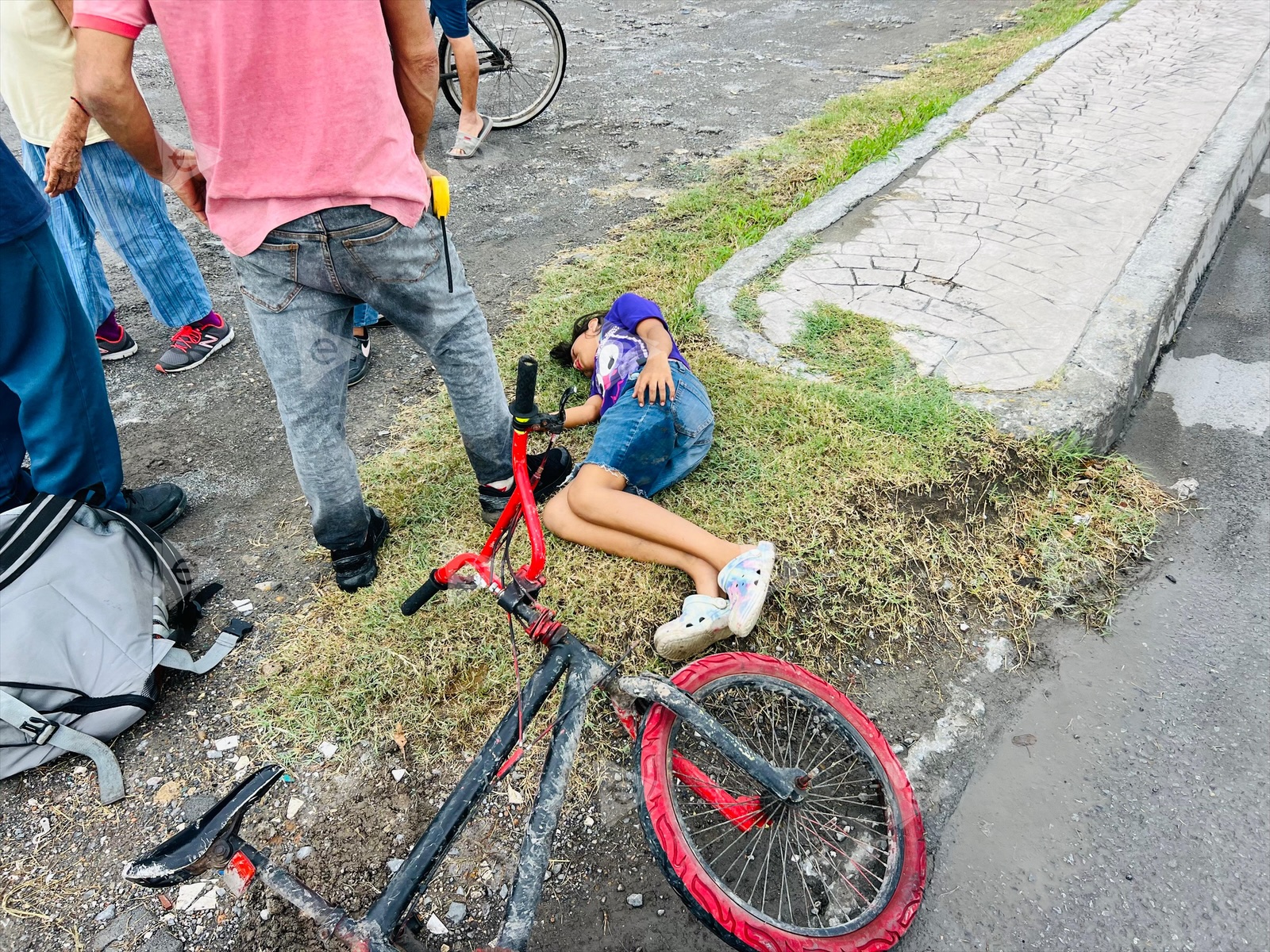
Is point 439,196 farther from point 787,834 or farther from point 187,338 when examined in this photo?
point 187,338

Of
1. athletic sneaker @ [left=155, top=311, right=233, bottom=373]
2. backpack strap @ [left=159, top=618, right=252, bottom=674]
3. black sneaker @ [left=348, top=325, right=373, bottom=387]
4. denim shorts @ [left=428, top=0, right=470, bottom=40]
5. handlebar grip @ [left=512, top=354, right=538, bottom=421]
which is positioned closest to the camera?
handlebar grip @ [left=512, top=354, right=538, bottom=421]

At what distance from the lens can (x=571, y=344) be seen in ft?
11.1

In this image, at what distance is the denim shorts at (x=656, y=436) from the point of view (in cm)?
259

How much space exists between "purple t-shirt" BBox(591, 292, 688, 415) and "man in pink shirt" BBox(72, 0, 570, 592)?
0.59 m

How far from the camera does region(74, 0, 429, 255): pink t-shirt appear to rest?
1.63m

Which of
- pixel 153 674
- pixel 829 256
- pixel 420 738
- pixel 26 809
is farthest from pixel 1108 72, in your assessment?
pixel 26 809

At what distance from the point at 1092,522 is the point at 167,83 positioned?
340 inches

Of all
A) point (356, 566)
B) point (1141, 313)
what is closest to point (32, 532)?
point (356, 566)

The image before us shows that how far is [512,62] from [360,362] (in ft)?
12.9

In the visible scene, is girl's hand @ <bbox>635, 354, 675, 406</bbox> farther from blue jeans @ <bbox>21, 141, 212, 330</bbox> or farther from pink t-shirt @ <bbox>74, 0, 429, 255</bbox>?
blue jeans @ <bbox>21, 141, 212, 330</bbox>

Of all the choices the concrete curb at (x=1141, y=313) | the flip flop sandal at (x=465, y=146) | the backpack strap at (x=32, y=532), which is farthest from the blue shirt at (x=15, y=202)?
the flip flop sandal at (x=465, y=146)

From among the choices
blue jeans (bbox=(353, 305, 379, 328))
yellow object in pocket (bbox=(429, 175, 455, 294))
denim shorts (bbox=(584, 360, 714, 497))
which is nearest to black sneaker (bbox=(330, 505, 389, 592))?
denim shorts (bbox=(584, 360, 714, 497))

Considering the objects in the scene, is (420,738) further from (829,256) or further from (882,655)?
(829,256)

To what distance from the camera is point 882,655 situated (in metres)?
2.37
